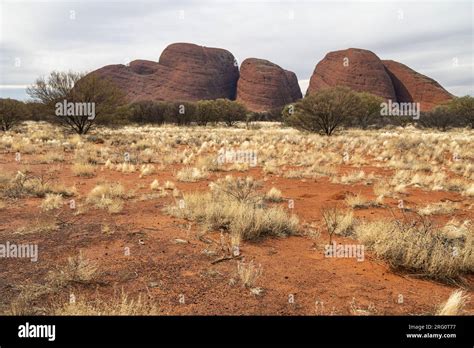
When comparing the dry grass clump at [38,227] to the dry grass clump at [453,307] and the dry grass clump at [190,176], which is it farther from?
the dry grass clump at [453,307]

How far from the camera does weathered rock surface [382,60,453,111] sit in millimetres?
96000

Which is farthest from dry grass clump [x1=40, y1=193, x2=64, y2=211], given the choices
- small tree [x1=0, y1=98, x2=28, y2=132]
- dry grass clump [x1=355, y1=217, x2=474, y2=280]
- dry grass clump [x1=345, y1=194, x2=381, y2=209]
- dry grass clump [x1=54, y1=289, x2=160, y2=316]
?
small tree [x1=0, y1=98, x2=28, y2=132]

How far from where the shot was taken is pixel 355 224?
21.8 ft

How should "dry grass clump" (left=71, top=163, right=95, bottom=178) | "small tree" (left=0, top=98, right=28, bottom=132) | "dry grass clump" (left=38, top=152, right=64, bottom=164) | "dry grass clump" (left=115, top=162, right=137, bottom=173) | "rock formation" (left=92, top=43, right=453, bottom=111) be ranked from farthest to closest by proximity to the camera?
"rock formation" (left=92, top=43, right=453, bottom=111)
"small tree" (left=0, top=98, right=28, bottom=132)
"dry grass clump" (left=38, top=152, right=64, bottom=164)
"dry grass clump" (left=115, top=162, right=137, bottom=173)
"dry grass clump" (left=71, top=163, right=95, bottom=178)

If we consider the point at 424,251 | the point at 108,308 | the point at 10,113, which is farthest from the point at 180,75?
the point at 108,308

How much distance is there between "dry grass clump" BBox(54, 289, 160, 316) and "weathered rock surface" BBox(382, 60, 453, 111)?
10596 centimetres

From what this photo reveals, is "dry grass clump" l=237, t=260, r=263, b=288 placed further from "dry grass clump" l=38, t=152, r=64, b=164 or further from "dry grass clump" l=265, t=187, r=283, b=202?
"dry grass clump" l=38, t=152, r=64, b=164

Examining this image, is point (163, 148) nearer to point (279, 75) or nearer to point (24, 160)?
point (24, 160)

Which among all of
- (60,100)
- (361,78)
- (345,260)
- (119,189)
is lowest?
(345,260)

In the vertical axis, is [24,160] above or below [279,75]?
below

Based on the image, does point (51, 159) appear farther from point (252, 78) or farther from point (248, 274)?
point (252, 78)
